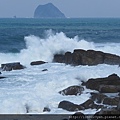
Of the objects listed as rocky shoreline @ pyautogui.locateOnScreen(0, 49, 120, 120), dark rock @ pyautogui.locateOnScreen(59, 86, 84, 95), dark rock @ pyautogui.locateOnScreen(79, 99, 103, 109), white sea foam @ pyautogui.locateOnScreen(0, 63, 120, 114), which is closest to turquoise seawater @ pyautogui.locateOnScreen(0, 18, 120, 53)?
rocky shoreline @ pyautogui.locateOnScreen(0, 49, 120, 120)

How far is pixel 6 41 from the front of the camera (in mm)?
36594

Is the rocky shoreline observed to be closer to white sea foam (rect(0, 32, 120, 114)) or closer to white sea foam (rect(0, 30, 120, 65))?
white sea foam (rect(0, 32, 120, 114))

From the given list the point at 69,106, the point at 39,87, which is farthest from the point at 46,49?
the point at 69,106

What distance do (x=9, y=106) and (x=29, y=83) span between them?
3695 mm

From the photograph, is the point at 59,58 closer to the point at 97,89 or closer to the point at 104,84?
the point at 104,84

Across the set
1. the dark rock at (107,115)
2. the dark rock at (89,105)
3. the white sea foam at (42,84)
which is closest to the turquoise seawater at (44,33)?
the white sea foam at (42,84)

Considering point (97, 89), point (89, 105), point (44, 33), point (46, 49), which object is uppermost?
point (44, 33)

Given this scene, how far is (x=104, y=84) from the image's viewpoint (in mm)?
13445

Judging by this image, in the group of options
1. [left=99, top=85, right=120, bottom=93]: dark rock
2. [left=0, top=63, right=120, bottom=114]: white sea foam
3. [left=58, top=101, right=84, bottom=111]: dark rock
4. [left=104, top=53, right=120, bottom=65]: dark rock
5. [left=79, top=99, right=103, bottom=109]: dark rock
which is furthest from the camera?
[left=104, top=53, right=120, bottom=65]: dark rock

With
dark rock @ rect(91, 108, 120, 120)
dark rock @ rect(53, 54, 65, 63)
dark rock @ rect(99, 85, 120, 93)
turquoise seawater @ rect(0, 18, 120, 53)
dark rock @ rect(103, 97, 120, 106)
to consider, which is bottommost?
dark rock @ rect(103, 97, 120, 106)

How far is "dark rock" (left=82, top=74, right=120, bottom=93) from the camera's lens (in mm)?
12846

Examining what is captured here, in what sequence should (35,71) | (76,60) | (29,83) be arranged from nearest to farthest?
(29,83)
(35,71)
(76,60)

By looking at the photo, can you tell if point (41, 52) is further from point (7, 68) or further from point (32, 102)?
point (32, 102)

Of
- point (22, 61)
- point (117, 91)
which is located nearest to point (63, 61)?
point (22, 61)
